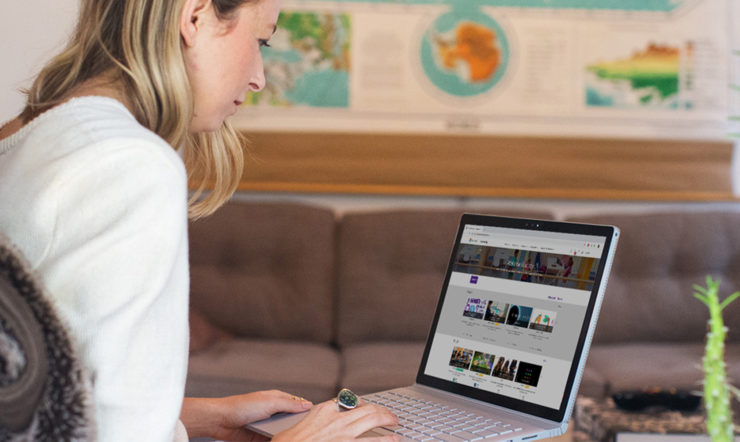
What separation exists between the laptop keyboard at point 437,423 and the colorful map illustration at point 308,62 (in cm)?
214

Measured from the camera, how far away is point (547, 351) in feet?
3.83

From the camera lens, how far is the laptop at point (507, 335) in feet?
3.70

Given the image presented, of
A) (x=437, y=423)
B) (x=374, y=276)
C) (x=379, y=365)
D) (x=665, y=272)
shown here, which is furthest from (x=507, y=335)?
(x=665, y=272)

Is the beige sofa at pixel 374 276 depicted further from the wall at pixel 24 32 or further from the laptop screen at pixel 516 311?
the laptop screen at pixel 516 311

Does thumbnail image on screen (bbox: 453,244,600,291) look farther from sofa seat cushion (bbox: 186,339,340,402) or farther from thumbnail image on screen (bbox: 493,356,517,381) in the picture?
sofa seat cushion (bbox: 186,339,340,402)

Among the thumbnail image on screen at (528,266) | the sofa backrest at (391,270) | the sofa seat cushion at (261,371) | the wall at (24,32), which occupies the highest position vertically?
the wall at (24,32)

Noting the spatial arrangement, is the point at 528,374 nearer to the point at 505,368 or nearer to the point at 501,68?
the point at 505,368

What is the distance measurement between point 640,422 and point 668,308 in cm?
153

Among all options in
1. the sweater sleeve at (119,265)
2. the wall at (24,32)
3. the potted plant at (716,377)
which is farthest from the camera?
the wall at (24,32)

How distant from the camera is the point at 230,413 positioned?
3.81 ft

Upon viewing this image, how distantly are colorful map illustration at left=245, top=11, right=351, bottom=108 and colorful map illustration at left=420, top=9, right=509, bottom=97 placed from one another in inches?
13.7

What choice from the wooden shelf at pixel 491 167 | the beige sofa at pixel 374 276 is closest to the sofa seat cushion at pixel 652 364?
the beige sofa at pixel 374 276

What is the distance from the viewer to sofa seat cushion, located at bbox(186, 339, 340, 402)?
2441mm

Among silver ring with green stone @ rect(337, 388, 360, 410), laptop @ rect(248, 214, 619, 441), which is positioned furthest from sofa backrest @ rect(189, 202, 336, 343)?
silver ring with green stone @ rect(337, 388, 360, 410)
